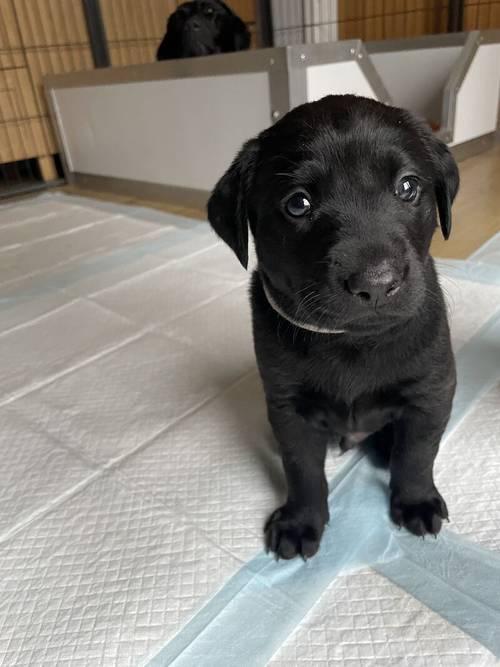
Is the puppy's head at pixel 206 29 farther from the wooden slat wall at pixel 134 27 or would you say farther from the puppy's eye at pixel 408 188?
the puppy's eye at pixel 408 188

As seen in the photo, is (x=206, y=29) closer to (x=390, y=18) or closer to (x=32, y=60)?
(x=32, y=60)

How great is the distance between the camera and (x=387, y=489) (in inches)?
48.1

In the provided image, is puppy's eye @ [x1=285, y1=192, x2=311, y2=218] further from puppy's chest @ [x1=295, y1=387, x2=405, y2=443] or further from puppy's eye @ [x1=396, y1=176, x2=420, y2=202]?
puppy's chest @ [x1=295, y1=387, x2=405, y2=443]

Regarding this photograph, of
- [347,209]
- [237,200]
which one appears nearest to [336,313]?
[347,209]

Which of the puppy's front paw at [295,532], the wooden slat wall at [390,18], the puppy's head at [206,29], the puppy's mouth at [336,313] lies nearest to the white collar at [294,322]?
the puppy's mouth at [336,313]

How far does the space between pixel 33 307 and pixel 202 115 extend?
154 cm

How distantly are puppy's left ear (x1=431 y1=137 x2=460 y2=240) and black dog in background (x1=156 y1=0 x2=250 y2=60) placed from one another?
2.89m

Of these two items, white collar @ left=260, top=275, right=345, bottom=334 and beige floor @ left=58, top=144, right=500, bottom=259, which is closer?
white collar @ left=260, top=275, right=345, bottom=334

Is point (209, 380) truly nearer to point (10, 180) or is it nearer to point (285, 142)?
point (285, 142)

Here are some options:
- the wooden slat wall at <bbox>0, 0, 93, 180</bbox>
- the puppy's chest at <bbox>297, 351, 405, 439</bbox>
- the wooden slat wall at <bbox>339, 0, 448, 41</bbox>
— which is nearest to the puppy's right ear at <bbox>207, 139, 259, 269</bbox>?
the puppy's chest at <bbox>297, 351, 405, 439</bbox>

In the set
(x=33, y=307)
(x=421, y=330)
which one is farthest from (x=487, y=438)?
(x=33, y=307)

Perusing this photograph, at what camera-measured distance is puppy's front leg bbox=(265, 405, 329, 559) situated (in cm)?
107

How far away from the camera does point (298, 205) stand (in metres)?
0.91

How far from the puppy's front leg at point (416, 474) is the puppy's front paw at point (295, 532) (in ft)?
0.51
